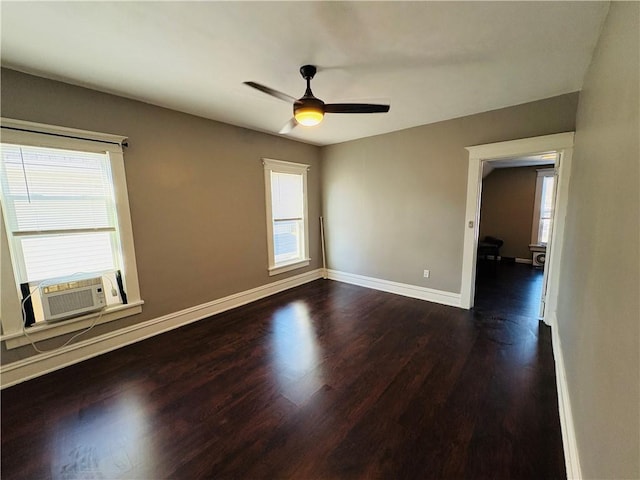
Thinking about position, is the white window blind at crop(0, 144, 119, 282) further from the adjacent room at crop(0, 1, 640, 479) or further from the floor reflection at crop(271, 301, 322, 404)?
the floor reflection at crop(271, 301, 322, 404)

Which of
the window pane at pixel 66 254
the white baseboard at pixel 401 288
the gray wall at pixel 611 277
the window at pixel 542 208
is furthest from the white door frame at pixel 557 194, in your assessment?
the window pane at pixel 66 254

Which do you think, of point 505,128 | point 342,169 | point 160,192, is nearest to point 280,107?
point 160,192

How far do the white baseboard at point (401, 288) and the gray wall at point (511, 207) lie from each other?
4.02 m

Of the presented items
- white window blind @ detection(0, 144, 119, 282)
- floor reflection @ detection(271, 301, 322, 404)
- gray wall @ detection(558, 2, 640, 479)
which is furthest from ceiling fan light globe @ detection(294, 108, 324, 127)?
floor reflection @ detection(271, 301, 322, 404)

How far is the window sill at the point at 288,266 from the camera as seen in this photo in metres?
4.24

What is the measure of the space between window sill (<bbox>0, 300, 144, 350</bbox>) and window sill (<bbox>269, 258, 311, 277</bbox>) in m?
1.83

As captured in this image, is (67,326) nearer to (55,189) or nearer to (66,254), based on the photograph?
(66,254)

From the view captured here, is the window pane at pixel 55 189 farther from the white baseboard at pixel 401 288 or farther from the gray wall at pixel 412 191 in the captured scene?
the white baseboard at pixel 401 288

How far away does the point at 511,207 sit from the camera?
6395 millimetres

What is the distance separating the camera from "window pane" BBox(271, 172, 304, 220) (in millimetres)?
4230

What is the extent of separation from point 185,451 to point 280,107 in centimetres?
306

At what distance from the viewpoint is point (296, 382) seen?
7.02ft

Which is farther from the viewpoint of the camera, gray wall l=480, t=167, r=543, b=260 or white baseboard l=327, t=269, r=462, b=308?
gray wall l=480, t=167, r=543, b=260

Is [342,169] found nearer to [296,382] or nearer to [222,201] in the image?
[222,201]
